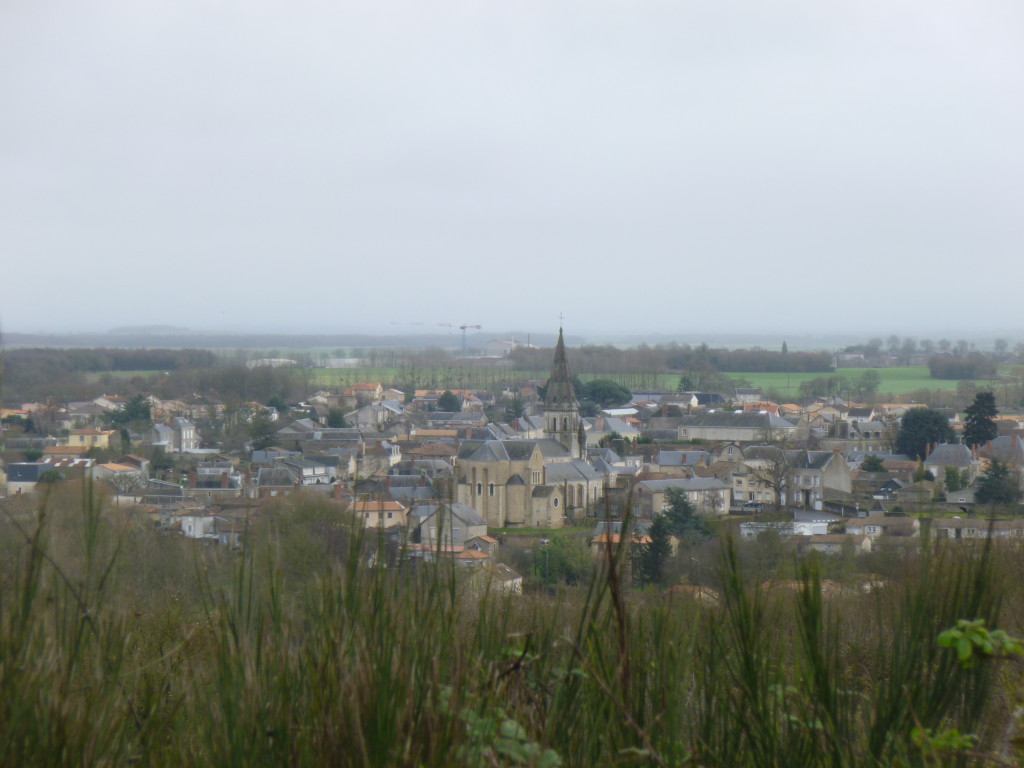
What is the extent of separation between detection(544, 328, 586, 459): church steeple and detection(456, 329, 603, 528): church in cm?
283

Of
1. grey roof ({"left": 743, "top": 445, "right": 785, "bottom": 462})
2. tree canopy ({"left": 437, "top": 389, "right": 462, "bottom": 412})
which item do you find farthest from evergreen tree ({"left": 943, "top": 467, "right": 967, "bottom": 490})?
tree canopy ({"left": 437, "top": 389, "right": 462, "bottom": 412})

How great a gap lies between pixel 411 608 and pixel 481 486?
117 feet

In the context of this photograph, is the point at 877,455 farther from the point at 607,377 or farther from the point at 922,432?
the point at 607,377

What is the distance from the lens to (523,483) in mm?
38094

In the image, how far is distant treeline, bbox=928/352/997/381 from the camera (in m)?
68.1

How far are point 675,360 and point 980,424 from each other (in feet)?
179

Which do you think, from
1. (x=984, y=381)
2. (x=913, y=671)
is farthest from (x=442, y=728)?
(x=984, y=381)

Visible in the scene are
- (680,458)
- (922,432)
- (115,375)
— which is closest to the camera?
(922,432)

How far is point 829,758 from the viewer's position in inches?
108

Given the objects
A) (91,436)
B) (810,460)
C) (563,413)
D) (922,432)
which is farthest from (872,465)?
(91,436)

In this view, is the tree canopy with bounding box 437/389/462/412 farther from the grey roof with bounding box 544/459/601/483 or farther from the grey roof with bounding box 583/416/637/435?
the grey roof with bounding box 544/459/601/483

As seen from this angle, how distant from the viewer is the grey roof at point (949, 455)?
3638cm

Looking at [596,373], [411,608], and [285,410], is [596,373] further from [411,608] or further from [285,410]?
[411,608]

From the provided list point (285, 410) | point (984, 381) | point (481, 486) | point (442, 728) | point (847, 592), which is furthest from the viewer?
point (984, 381)
